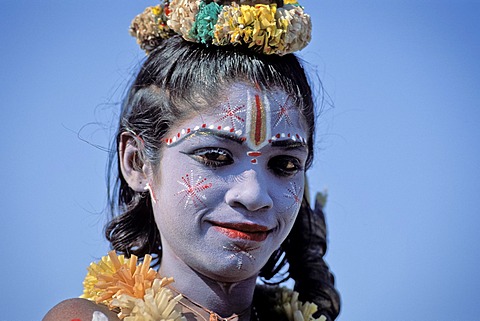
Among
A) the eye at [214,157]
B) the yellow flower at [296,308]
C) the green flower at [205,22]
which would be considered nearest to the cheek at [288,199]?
the eye at [214,157]

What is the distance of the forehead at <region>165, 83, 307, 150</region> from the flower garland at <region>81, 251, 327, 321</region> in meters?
0.53

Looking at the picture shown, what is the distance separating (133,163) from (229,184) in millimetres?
533

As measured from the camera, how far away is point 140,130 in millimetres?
3387

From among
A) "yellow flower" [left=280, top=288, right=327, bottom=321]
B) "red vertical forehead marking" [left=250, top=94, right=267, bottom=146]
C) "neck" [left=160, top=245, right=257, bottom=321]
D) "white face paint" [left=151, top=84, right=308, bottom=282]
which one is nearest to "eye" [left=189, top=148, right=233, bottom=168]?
"white face paint" [left=151, top=84, right=308, bottom=282]

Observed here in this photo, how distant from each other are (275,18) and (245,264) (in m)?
1.01

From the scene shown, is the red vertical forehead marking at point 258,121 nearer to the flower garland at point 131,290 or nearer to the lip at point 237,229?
the lip at point 237,229

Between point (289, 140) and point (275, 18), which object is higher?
point (275, 18)

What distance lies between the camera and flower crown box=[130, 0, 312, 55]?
3219mm

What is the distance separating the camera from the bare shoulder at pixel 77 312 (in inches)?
115

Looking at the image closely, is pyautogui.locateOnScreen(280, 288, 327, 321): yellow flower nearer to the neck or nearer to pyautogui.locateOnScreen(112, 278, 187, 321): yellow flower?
the neck

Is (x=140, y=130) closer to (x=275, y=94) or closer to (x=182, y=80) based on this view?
(x=182, y=80)

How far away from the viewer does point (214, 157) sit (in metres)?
3.13

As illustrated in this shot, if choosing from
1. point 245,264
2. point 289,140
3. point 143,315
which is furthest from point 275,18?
point 143,315

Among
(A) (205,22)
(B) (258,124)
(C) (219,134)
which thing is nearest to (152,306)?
(C) (219,134)
